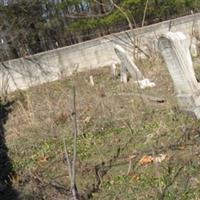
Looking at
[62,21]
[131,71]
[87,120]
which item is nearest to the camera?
[87,120]

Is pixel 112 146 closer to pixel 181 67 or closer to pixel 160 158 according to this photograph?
pixel 160 158

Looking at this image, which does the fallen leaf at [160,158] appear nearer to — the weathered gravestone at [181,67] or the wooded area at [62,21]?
the weathered gravestone at [181,67]

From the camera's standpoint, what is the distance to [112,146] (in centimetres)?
949

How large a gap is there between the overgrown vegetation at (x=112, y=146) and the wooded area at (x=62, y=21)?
1620 centimetres

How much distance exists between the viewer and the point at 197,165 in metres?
7.36

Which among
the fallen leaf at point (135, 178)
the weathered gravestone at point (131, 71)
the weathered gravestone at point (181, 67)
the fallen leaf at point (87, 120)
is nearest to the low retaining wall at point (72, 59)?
the weathered gravestone at point (131, 71)

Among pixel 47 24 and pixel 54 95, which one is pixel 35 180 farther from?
pixel 47 24

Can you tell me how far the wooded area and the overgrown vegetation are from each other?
16.2 m

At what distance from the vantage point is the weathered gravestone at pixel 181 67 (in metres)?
10.5

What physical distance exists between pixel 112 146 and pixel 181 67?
234 cm

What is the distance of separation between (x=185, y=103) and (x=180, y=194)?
4108mm

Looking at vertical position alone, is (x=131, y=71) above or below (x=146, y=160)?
below

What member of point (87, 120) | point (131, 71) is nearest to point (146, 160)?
point (87, 120)

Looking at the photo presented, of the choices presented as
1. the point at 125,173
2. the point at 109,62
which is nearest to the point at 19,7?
the point at 109,62
